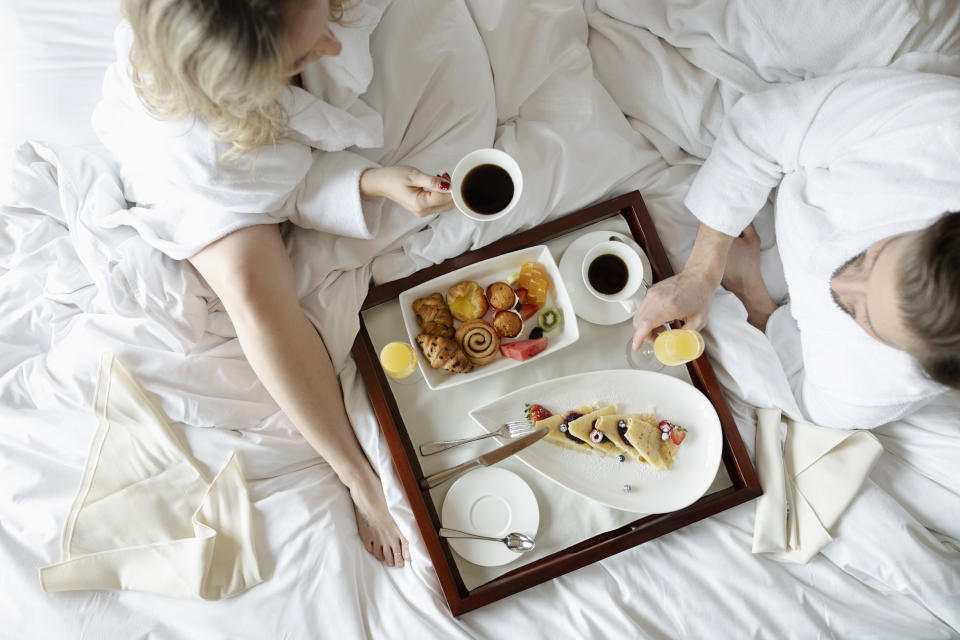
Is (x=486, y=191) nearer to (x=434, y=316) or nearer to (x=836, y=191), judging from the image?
(x=434, y=316)

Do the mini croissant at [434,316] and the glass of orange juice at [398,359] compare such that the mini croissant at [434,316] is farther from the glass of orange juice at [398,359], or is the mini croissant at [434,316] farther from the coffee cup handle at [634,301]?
the coffee cup handle at [634,301]

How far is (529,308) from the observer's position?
3.66 ft

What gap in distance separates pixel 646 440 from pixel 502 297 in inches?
14.6

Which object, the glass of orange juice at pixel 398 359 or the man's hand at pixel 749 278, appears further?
the man's hand at pixel 749 278

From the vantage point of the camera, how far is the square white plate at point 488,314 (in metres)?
1.07

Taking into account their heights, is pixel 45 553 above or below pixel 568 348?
below

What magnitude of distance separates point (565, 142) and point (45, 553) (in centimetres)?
118

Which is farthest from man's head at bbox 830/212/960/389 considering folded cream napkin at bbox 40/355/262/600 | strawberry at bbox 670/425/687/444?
folded cream napkin at bbox 40/355/262/600

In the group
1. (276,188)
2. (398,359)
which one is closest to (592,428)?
(398,359)

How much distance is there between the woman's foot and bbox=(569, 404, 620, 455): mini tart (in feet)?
1.33

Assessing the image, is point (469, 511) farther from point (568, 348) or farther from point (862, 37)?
point (862, 37)

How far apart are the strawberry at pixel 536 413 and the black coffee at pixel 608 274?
0.80ft

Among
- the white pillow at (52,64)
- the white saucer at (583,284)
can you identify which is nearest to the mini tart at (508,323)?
the white saucer at (583,284)

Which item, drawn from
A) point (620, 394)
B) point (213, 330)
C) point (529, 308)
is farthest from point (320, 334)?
point (620, 394)
